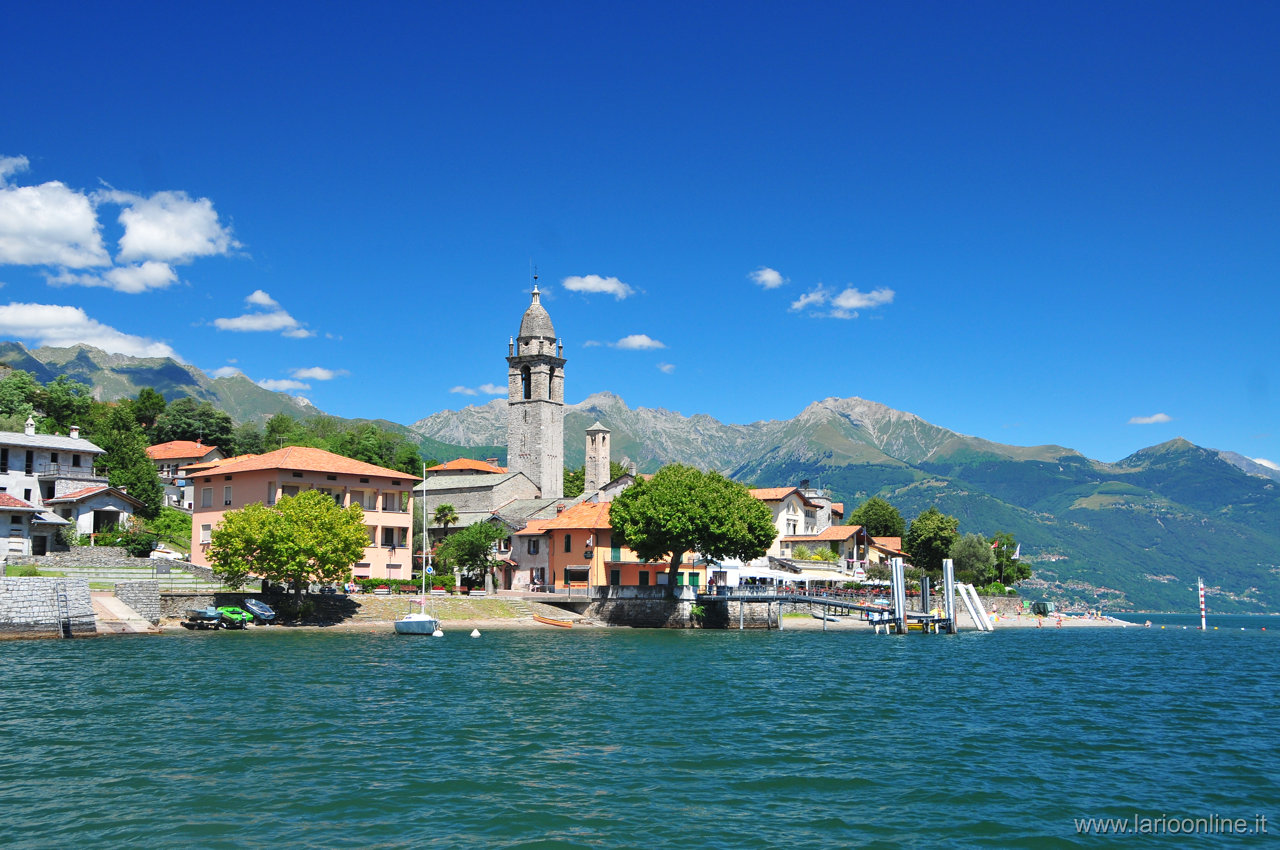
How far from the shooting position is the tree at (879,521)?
413ft

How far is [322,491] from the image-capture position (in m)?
77.1

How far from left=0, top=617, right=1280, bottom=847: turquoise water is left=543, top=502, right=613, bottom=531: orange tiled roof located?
Answer: 128ft

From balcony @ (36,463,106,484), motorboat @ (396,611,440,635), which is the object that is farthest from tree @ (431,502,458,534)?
motorboat @ (396,611,440,635)

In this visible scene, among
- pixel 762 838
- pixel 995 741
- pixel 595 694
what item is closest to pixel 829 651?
pixel 595 694

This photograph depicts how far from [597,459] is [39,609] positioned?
91.9 meters

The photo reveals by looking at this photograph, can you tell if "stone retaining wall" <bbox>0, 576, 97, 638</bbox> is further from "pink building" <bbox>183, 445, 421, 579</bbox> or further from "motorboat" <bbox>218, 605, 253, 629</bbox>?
"pink building" <bbox>183, 445, 421, 579</bbox>

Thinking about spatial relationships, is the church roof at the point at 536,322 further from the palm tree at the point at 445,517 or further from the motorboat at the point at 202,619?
the motorboat at the point at 202,619

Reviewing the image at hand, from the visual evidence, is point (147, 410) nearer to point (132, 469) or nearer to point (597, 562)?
point (132, 469)

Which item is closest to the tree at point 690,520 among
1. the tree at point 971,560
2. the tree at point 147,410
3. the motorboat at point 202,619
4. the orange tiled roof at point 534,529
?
the orange tiled roof at point 534,529

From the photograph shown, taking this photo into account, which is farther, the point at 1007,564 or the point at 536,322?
the point at 536,322

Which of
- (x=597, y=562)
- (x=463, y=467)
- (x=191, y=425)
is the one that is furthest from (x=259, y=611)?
(x=463, y=467)

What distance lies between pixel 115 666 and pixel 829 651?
39.0 m

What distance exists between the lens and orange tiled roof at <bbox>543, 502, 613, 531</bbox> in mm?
87438

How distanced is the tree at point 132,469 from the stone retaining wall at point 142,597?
91.0 feet
